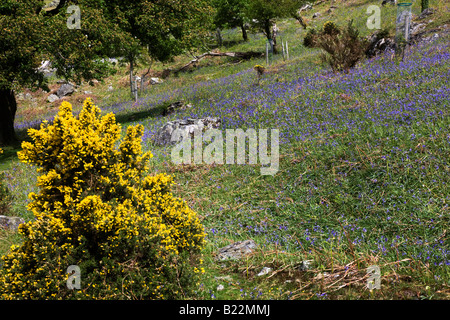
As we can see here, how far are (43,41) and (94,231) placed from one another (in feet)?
34.8

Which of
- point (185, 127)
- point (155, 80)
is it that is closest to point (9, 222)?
point (185, 127)

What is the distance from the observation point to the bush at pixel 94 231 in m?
3.67

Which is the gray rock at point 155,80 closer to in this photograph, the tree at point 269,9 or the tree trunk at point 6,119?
the tree at point 269,9

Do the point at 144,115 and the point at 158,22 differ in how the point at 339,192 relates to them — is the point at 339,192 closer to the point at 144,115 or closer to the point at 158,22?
the point at 158,22

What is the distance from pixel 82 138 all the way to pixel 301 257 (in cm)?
322

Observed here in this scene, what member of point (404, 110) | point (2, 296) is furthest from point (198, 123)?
point (2, 296)

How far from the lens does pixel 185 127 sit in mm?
10859

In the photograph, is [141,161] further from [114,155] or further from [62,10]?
[62,10]

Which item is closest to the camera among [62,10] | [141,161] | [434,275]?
[434,275]

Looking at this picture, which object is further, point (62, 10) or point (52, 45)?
point (62, 10)

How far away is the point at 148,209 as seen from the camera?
4.20 m

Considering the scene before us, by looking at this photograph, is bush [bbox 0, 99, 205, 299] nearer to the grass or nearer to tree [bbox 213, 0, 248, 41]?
the grass

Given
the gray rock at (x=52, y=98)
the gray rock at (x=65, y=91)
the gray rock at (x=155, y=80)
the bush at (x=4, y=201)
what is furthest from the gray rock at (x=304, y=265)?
the gray rock at (x=52, y=98)

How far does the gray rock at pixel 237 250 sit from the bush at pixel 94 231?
2.67 feet
